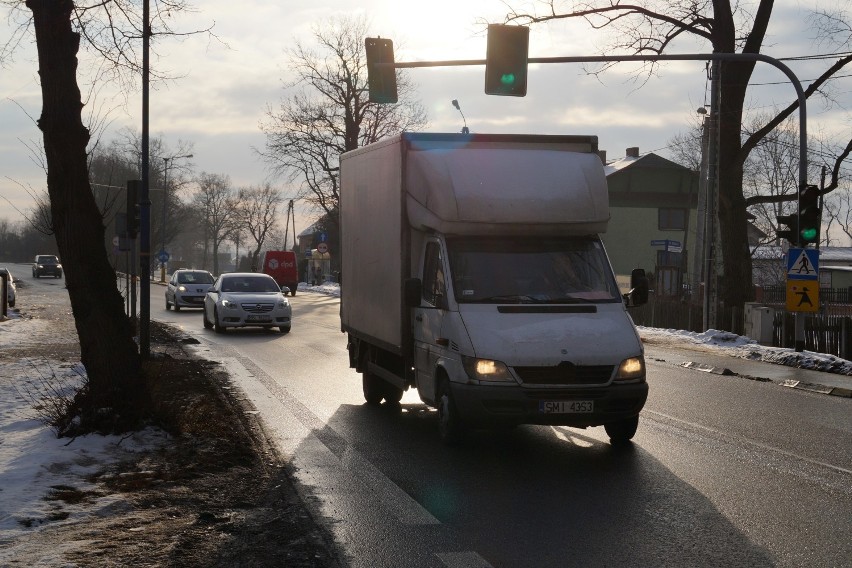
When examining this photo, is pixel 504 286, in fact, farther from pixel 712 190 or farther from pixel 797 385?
pixel 712 190

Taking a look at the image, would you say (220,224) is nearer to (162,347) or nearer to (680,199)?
(680,199)

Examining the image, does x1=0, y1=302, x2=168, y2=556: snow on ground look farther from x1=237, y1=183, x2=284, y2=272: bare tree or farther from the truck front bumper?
x1=237, y1=183, x2=284, y2=272: bare tree

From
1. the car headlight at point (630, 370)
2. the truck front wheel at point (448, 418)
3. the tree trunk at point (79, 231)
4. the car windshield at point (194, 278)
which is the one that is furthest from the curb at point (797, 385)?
the car windshield at point (194, 278)

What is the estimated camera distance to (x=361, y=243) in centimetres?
1252

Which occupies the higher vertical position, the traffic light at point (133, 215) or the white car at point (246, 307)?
the traffic light at point (133, 215)

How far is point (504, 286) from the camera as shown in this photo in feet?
32.0

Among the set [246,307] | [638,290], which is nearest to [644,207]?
[246,307]

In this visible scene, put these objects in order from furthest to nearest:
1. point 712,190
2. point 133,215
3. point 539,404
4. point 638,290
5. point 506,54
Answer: point 712,190
point 133,215
point 506,54
point 638,290
point 539,404

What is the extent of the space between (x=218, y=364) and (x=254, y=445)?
865 cm

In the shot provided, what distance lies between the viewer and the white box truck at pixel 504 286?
350 inches

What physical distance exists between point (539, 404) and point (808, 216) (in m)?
12.3

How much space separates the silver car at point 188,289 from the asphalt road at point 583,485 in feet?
83.9

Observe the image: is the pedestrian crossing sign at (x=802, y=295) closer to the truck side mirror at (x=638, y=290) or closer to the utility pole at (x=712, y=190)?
the utility pole at (x=712, y=190)

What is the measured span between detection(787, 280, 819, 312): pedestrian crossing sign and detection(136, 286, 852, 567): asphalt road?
5947 millimetres
